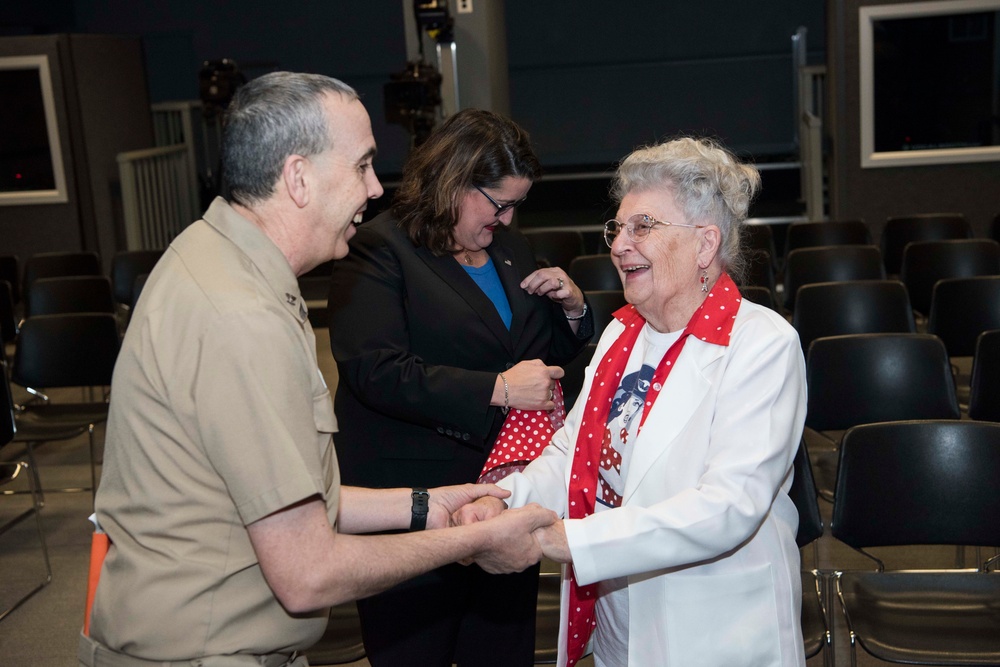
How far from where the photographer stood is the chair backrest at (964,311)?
Answer: 4.56m

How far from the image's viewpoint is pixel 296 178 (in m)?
1.49

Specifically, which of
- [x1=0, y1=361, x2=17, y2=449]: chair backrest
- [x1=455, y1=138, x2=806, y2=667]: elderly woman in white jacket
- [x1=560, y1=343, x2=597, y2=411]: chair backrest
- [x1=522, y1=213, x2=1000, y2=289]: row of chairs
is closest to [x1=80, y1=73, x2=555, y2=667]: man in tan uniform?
[x1=455, y1=138, x2=806, y2=667]: elderly woman in white jacket

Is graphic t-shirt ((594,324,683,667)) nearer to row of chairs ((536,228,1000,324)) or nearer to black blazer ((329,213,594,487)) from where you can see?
black blazer ((329,213,594,487))

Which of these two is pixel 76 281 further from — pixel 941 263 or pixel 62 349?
pixel 941 263

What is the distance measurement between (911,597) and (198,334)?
7.19ft

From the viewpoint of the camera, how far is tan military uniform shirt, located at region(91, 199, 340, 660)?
135 cm

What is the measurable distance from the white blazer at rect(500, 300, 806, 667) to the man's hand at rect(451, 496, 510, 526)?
21 centimetres

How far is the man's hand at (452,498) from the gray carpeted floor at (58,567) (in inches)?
53.7

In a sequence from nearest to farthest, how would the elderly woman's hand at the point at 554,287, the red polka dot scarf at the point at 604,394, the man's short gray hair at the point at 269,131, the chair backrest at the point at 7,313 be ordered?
the man's short gray hair at the point at 269,131, the red polka dot scarf at the point at 604,394, the elderly woman's hand at the point at 554,287, the chair backrest at the point at 7,313

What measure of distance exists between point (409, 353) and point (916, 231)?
5.30 m

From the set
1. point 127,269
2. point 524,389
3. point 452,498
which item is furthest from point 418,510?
point 127,269

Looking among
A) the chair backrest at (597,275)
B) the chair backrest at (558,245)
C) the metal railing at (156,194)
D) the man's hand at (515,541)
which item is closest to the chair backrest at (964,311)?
the chair backrest at (597,275)

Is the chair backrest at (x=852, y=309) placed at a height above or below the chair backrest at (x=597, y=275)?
below

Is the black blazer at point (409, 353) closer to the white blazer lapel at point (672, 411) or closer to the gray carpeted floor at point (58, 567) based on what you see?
the white blazer lapel at point (672, 411)
